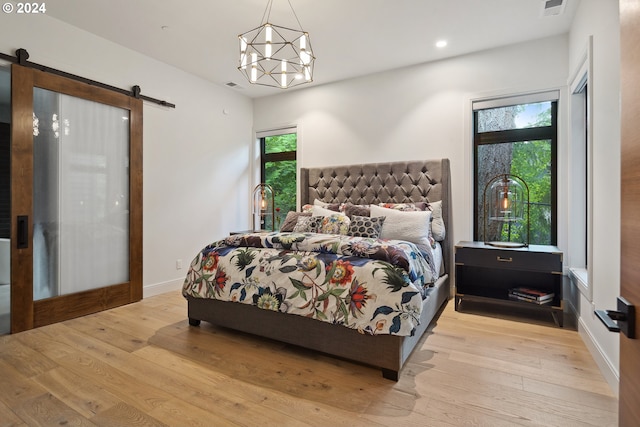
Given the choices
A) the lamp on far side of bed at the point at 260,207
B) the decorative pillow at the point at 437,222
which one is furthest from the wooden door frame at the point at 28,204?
the decorative pillow at the point at 437,222

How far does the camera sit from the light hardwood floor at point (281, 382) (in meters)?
→ 1.63

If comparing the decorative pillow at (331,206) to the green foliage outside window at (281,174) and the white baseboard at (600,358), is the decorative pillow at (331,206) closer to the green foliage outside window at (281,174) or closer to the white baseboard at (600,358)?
the green foliage outside window at (281,174)

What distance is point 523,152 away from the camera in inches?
139

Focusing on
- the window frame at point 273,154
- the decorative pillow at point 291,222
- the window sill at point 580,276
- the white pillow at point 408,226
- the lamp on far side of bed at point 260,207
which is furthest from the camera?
the lamp on far side of bed at point 260,207

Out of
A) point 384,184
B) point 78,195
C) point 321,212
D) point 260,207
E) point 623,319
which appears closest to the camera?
point 623,319

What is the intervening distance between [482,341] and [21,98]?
14.1 ft

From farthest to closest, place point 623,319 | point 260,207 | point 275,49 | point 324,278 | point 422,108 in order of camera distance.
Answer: point 260,207
point 422,108
point 275,49
point 324,278
point 623,319

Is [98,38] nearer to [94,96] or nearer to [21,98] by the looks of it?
[94,96]

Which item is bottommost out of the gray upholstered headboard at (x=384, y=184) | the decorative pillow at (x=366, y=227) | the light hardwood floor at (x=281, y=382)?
the light hardwood floor at (x=281, y=382)

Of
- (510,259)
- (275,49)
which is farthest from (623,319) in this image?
(275,49)

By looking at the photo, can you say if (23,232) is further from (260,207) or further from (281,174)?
(281,174)

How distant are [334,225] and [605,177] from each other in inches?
84.9

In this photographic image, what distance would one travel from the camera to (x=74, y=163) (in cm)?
311

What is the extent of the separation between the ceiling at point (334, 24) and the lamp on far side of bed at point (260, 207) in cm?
192
